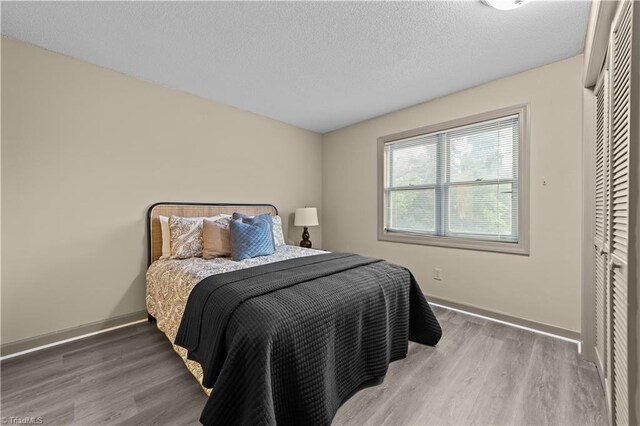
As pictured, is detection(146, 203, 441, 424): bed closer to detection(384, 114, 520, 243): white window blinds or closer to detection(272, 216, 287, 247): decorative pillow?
detection(272, 216, 287, 247): decorative pillow

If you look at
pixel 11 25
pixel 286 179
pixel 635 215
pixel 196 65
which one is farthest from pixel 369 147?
pixel 11 25

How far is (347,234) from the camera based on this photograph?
4094 mm

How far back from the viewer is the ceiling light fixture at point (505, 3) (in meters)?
1.65

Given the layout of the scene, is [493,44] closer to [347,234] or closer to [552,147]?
[552,147]

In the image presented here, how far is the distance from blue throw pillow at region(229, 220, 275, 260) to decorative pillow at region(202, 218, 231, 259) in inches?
3.7

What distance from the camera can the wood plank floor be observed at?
1.47 metres

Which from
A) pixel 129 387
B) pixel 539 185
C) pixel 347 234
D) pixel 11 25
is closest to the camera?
pixel 129 387

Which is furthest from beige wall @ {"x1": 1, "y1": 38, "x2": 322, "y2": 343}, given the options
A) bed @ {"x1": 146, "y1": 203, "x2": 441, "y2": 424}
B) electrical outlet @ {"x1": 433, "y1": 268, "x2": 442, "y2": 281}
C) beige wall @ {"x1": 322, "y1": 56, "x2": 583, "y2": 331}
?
electrical outlet @ {"x1": 433, "y1": 268, "x2": 442, "y2": 281}

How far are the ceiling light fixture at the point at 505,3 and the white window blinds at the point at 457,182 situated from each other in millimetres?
1148

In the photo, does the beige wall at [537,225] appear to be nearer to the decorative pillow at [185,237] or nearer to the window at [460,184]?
the window at [460,184]

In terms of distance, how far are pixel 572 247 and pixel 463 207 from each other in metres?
0.95

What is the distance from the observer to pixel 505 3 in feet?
5.46

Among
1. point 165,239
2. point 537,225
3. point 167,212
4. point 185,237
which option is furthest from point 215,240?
point 537,225

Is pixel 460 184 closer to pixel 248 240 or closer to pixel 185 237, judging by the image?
pixel 248 240
